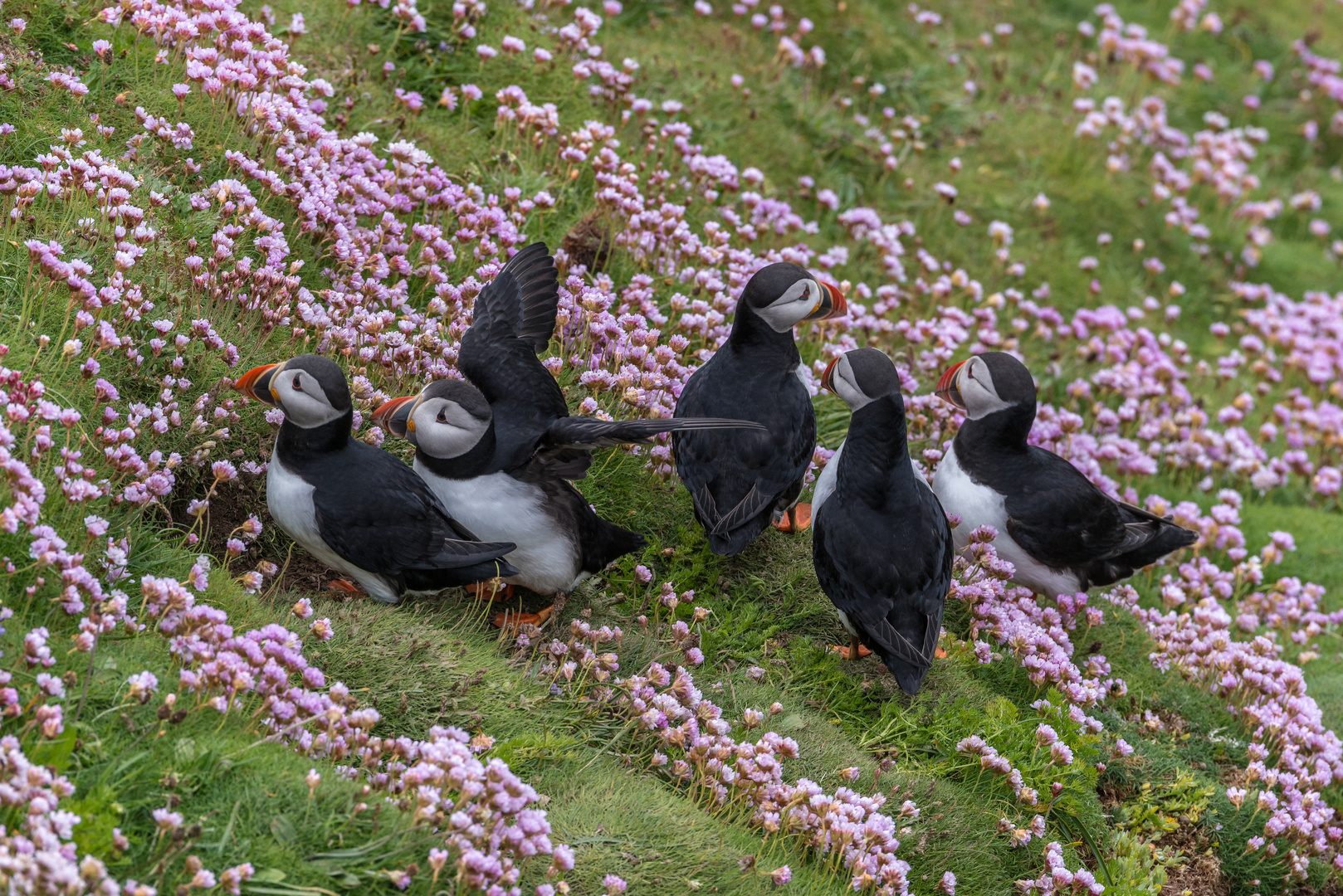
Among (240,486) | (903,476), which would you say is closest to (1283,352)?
(903,476)

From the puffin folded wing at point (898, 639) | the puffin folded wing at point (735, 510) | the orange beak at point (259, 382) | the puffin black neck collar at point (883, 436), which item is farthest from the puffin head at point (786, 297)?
the orange beak at point (259, 382)

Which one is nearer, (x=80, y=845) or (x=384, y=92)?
(x=80, y=845)

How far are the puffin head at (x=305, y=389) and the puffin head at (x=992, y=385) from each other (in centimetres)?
352

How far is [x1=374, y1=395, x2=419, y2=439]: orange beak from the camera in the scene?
550 cm

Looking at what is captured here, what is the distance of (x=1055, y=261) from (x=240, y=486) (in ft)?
25.2

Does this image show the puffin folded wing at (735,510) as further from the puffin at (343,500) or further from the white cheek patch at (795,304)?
the puffin at (343,500)

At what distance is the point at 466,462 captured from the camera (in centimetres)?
559

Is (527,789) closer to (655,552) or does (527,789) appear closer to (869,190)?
(655,552)

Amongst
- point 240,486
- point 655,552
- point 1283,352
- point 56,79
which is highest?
point 56,79

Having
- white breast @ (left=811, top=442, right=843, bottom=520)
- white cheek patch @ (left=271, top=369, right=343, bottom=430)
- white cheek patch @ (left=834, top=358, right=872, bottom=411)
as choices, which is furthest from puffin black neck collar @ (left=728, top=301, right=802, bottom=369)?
white cheek patch @ (left=271, top=369, right=343, bottom=430)

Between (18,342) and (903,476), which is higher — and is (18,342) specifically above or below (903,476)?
above

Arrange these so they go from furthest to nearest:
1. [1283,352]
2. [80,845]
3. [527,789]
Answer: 1. [1283,352]
2. [527,789]
3. [80,845]

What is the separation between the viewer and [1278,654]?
773 cm

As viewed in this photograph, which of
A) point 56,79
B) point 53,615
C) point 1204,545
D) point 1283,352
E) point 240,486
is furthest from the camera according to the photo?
point 1283,352
